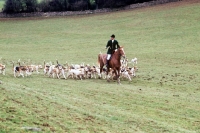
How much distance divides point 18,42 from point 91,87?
3677cm

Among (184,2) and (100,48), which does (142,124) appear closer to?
(100,48)

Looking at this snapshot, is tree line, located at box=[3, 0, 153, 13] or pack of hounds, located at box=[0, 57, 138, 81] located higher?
tree line, located at box=[3, 0, 153, 13]

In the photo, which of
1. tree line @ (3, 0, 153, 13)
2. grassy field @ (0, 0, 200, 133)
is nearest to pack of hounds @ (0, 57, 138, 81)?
grassy field @ (0, 0, 200, 133)

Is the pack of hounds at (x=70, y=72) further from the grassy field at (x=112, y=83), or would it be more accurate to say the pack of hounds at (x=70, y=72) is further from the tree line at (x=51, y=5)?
the tree line at (x=51, y=5)

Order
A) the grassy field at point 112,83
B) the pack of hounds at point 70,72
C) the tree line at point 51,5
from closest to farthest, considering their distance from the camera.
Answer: the grassy field at point 112,83 < the pack of hounds at point 70,72 < the tree line at point 51,5

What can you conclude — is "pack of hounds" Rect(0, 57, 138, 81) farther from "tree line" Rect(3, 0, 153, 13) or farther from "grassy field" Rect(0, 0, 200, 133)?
"tree line" Rect(3, 0, 153, 13)

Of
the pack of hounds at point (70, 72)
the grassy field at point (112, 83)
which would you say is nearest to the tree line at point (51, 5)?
the grassy field at point (112, 83)

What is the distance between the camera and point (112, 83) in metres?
24.5

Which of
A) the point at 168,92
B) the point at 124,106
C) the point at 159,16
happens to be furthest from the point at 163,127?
the point at 159,16

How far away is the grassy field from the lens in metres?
13.2

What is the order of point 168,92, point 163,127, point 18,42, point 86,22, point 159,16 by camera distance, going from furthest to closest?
point 86,22 < point 159,16 < point 18,42 < point 168,92 < point 163,127

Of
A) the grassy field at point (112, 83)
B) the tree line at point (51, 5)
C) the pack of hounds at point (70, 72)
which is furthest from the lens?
the tree line at point (51, 5)

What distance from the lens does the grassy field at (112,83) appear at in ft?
43.3

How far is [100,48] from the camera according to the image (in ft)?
153
